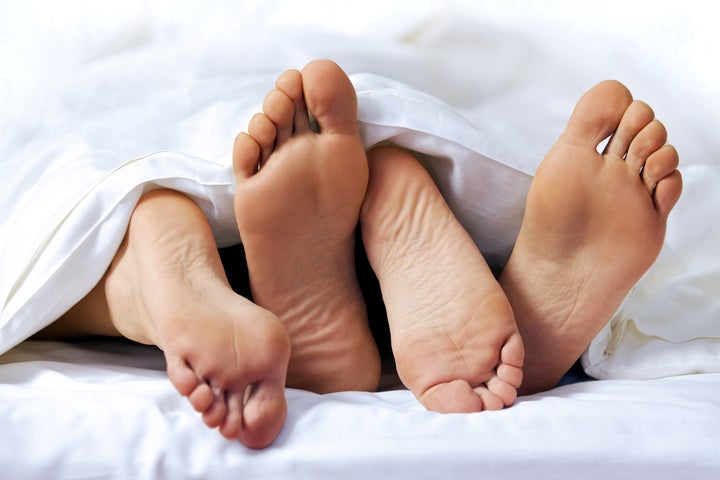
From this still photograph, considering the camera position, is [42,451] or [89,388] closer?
[42,451]

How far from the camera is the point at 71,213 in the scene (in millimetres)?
852

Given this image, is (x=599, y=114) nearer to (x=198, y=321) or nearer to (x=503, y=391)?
(x=503, y=391)

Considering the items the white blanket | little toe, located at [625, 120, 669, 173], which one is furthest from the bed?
little toe, located at [625, 120, 669, 173]

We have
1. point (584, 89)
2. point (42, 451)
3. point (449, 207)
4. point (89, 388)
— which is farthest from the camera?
point (584, 89)

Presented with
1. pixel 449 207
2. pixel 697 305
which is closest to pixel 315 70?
pixel 449 207

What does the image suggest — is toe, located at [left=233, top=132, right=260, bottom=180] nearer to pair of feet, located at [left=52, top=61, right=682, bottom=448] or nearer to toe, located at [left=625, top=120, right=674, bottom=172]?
pair of feet, located at [left=52, top=61, right=682, bottom=448]

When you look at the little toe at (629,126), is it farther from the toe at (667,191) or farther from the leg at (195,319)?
the leg at (195,319)

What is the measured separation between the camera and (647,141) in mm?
823

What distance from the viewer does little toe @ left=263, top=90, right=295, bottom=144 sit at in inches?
32.4

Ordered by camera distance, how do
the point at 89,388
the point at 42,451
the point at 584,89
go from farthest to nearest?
the point at 584,89 → the point at 89,388 → the point at 42,451

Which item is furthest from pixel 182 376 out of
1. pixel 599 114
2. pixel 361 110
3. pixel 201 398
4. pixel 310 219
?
pixel 599 114

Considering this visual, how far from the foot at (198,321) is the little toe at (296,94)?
134mm

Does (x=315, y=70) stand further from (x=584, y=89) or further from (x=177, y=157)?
(x=584, y=89)

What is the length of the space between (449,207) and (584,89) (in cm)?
29
